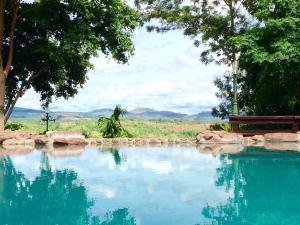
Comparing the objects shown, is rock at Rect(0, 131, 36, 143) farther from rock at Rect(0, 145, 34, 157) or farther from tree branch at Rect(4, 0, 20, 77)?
tree branch at Rect(4, 0, 20, 77)

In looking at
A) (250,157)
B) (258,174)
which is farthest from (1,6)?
(258,174)

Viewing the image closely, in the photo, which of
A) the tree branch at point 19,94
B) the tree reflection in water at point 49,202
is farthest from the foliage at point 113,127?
the tree reflection in water at point 49,202

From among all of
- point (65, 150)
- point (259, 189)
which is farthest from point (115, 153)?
point (259, 189)

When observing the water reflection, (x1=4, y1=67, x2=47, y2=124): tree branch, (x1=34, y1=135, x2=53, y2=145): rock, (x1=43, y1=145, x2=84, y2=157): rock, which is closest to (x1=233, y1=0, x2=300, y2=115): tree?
the water reflection

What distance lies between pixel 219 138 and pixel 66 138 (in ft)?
19.5

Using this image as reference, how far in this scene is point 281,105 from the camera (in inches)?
758

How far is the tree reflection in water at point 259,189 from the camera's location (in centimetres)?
569

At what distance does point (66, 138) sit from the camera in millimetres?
16609

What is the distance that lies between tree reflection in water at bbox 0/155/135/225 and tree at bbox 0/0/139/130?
9.67 meters

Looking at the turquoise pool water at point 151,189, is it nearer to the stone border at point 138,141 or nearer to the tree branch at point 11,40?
the stone border at point 138,141

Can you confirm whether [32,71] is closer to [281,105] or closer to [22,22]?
[22,22]

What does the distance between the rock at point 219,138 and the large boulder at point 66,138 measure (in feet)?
15.4

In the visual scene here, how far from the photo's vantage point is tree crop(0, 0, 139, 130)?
18.6 m

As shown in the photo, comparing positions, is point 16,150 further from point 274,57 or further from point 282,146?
point 274,57
